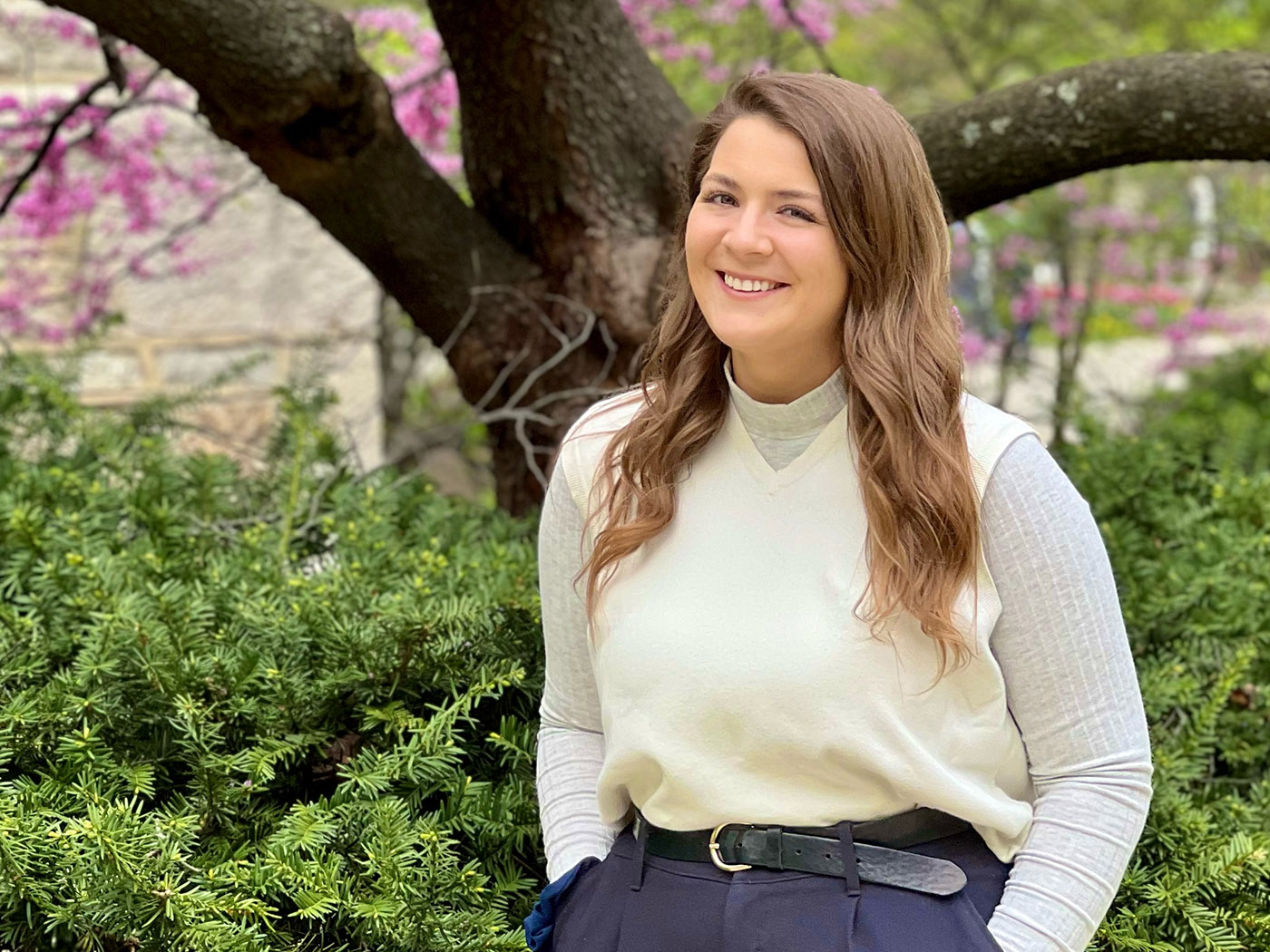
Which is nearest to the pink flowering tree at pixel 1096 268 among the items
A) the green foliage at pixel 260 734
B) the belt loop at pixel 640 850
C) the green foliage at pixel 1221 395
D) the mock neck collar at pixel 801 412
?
the green foliage at pixel 1221 395

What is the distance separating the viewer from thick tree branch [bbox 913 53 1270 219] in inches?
107

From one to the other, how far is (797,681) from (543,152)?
1753 millimetres

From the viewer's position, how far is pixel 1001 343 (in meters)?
7.00

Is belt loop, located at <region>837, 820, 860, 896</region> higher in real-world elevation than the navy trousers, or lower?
higher

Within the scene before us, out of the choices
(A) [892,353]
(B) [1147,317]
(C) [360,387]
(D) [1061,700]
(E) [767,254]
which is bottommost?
(B) [1147,317]

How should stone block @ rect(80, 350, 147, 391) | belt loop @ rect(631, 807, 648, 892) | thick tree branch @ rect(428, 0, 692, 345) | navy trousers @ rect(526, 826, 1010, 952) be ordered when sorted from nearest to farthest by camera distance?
navy trousers @ rect(526, 826, 1010, 952) → belt loop @ rect(631, 807, 648, 892) → thick tree branch @ rect(428, 0, 692, 345) → stone block @ rect(80, 350, 147, 391)

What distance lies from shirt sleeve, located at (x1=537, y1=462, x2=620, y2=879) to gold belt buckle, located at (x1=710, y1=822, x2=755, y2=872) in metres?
0.22

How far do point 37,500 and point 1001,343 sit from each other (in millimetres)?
5261

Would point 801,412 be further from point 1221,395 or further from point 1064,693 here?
point 1221,395

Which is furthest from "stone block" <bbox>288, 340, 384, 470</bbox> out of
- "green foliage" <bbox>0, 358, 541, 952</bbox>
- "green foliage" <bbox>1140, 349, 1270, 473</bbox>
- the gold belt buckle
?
the gold belt buckle

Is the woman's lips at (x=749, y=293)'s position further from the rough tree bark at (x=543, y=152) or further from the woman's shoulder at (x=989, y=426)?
the rough tree bark at (x=543, y=152)

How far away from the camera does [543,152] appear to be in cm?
293

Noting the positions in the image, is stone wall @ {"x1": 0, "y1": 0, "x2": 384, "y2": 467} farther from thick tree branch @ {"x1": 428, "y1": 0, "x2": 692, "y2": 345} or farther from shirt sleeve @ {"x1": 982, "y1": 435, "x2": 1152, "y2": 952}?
shirt sleeve @ {"x1": 982, "y1": 435, "x2": 1152, "y2": 952}

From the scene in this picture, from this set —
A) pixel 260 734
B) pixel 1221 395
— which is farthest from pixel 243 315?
pixel 1221 395
